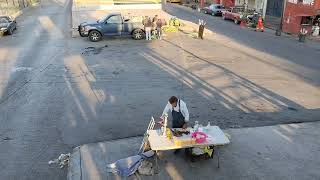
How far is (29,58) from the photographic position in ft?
64.6

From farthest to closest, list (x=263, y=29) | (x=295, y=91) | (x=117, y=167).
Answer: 1. (x=263, y=29)
2. (x=295, y=91)
3. (x=117, y=167)

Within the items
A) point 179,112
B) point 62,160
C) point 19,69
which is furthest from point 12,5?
point 179,112

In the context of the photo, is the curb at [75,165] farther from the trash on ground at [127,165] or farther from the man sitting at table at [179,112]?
the man sitting at table at [179,112]

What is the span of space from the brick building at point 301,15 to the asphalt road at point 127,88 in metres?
4.77

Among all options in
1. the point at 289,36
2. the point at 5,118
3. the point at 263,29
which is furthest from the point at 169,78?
the point at 263,29

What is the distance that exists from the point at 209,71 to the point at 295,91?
413 cm

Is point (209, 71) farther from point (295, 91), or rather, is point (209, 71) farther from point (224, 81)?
point (295, 91)

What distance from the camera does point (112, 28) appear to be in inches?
941

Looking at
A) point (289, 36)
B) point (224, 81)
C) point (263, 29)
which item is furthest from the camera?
point (263, 29)

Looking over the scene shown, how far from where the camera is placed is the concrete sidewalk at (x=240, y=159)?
8188mm

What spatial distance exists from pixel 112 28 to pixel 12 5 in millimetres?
28677

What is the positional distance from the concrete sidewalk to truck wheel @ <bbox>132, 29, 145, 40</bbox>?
602 inches

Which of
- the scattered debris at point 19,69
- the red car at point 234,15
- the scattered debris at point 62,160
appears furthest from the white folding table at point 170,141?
the red car at point 234,15

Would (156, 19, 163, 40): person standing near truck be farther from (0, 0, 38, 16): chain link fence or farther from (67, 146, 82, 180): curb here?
(0, 0, 38, 16): chain link fence
